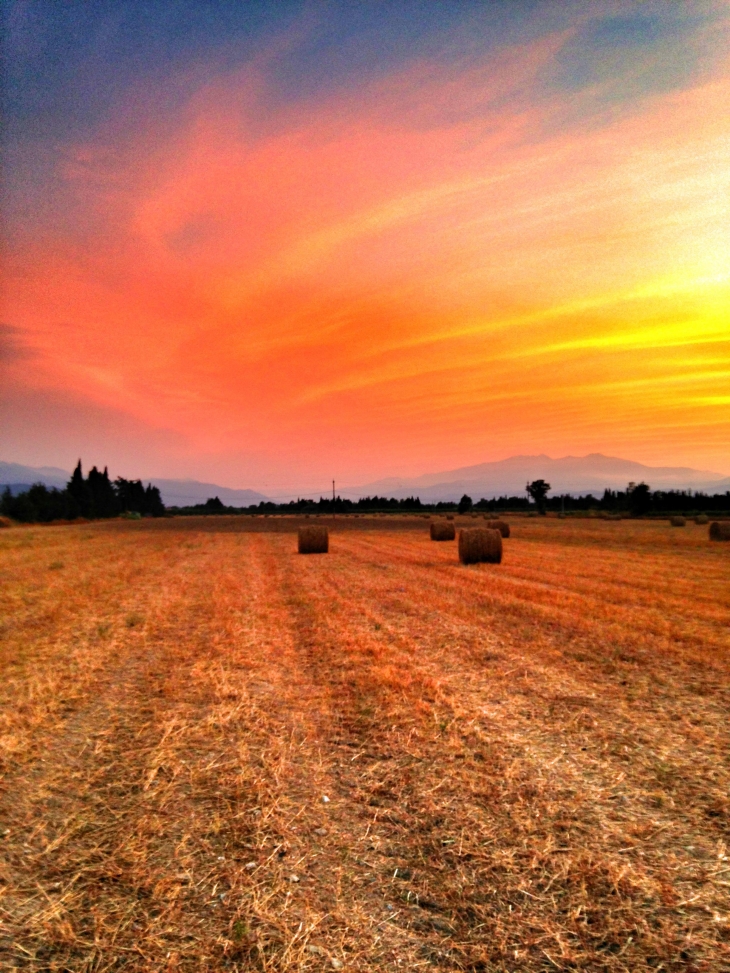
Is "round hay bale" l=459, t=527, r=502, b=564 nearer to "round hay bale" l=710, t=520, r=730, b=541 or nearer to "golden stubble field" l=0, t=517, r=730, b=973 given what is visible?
"golden stubble field" l=0, t=517, r=730, b=973

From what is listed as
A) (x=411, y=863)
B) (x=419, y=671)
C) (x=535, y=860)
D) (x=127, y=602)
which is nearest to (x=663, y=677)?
(x=419, y=671)

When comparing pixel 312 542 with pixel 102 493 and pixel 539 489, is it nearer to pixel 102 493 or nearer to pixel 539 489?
pixel 539 489

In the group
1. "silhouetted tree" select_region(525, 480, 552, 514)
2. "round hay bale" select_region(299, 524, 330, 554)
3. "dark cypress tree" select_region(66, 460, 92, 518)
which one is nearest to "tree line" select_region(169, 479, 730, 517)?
"silhouetted tree" select_region(525, 480, 552, 514)

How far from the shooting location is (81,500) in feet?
456

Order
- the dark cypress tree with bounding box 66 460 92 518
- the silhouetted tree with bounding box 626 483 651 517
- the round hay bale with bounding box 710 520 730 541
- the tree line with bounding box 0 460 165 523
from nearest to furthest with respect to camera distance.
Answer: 1. the round hay bale with bounding box 710 520 730 541
2. the silhouetted tree with bounding box 626 483 651 517
3. the tree line with bounding box 0 460 165 523
4. the dark cypress tree with bounding box 66 460 92 518

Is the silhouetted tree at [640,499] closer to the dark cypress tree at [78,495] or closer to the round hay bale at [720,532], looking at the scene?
the round hay bale at [720,532]

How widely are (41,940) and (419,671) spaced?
6285 millimetres

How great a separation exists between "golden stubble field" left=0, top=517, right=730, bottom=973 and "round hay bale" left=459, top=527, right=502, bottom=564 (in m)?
11.9

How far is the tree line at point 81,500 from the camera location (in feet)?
378

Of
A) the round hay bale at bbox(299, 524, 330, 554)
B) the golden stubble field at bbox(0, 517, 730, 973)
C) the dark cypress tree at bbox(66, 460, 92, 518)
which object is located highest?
the dark cypress tree at bbox(66, 460, 92, 518)

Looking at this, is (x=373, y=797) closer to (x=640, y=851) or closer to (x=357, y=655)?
(x=640, y=851)

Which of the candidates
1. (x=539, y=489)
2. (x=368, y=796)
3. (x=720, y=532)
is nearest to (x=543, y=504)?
(x=539, y=489)

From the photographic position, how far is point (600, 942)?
3705 mm

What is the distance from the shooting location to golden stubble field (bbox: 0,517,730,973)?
3783 millimetres
